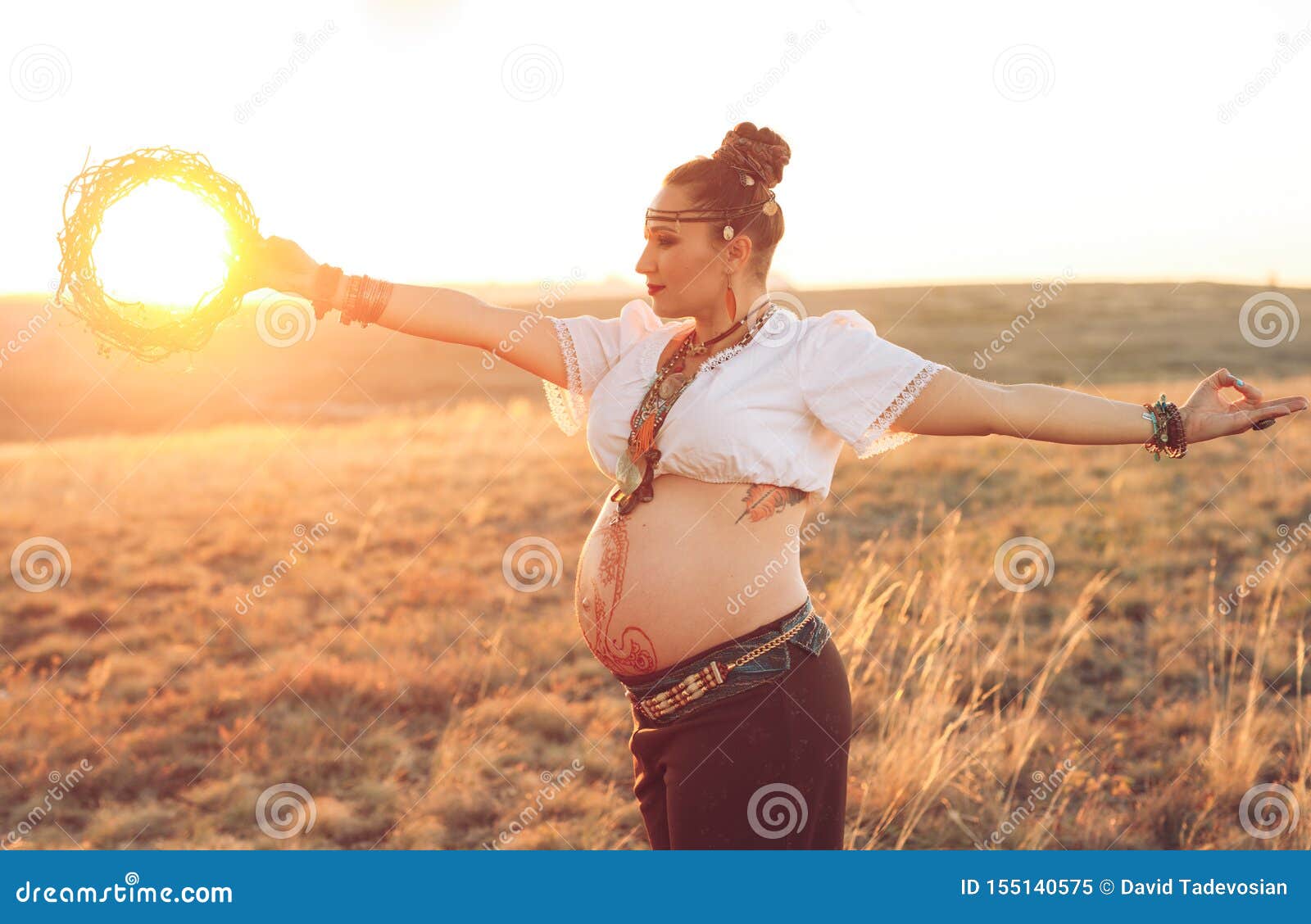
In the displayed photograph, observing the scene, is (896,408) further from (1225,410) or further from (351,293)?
(351,293)

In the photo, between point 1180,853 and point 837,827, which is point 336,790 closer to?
point 837,827

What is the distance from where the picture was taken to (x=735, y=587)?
101 inches

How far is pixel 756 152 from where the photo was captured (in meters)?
2.67

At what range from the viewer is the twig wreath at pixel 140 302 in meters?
2.65

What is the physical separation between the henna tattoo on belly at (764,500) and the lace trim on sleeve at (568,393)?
67cm

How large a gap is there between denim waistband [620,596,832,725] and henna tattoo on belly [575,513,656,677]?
8 cm

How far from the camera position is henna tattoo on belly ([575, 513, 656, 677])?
8.80ft

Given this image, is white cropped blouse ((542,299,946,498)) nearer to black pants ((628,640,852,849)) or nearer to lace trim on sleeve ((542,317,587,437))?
lace trim on sleeve ((542,317,587,437))

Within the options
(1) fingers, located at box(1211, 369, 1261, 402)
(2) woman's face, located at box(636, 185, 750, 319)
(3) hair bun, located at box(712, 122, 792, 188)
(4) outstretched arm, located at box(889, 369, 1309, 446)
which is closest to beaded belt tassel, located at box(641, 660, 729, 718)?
(4) outstretched arm, located at box(889, 369, 1309, 446)

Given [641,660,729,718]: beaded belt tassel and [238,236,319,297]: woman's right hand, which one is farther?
[238,236,319,297]: woman's right hand

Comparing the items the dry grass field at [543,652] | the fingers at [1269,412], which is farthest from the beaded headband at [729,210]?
the dry grass field at [543,652]

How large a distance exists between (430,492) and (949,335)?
35.8 m

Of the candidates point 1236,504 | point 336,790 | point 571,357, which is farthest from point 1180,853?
point 1236,504

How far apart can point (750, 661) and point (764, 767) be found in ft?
0.80
